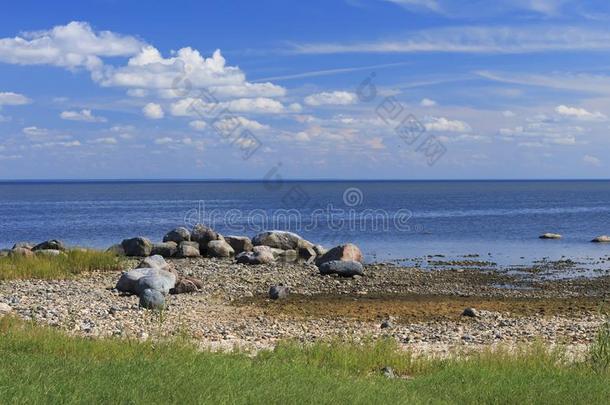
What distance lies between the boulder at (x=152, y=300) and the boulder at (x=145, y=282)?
72.2 inches

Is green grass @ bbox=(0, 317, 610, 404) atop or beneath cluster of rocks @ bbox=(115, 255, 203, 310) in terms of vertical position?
atop

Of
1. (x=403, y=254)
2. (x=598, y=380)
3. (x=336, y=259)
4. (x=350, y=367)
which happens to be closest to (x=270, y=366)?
(x=350, y=367)

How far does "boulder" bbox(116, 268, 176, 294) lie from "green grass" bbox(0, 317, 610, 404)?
9.22 meters

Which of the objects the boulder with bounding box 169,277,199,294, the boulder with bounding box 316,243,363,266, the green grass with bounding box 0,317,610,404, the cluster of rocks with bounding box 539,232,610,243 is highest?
the green grass with bounding box 0,317,610,404

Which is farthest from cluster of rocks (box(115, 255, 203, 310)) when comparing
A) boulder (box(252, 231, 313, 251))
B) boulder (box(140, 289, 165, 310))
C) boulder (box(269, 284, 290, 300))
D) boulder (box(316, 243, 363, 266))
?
boulder (box(252, 231, 313, 251))

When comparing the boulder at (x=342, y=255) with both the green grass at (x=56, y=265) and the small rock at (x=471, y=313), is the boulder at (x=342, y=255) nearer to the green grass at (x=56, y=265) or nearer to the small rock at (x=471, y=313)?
the green grass at (x=56, y=265)

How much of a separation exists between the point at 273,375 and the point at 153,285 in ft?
43.9

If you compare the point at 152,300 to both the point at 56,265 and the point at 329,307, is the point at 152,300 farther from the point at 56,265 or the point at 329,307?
the point at 56,265

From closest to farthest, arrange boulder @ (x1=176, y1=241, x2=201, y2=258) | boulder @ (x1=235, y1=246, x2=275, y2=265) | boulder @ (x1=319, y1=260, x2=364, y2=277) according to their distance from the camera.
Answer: boulder @ (x1=319, y1=260, x2=364, y2=277) < boulder @ (x1=235, y1=246, x2=275, y2=265) < boulder @ (x1=176, y1=241, x2=201, y2=258)

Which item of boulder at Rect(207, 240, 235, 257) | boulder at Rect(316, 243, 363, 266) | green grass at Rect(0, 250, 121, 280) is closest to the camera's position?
green grass at Rect(0, 250, 121, 280)

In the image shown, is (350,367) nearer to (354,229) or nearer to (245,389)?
(245,389)

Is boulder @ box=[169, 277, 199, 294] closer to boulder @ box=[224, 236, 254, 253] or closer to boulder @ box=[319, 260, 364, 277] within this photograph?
boulder @ box=[319, 260, 364, 277]

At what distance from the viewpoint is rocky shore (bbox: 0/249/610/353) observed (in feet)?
54.4

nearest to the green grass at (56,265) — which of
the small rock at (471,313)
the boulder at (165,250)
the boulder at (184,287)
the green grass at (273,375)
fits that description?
the boulder at (184,287)
